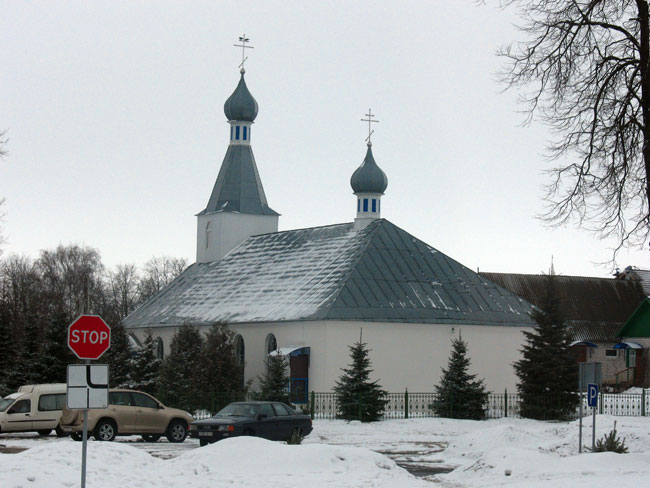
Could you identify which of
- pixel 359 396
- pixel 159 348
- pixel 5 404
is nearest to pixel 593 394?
pixel 359 396

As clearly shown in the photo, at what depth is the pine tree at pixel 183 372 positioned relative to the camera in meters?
39.7

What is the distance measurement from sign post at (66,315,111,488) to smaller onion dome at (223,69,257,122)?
43.5m

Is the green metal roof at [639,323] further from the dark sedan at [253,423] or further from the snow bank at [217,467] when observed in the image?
the snow bank at [217,467]

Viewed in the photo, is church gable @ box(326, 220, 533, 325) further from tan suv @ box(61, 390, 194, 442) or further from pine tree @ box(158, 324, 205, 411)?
tan suv @ box(61, 390, 194, 442)

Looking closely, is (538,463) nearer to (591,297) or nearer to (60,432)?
(60,432)

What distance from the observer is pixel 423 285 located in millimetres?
46219

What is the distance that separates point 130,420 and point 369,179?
24.7 meters

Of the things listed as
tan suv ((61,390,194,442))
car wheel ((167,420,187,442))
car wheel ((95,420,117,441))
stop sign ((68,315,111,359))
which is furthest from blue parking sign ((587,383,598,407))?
stop sign ((68,315,111,359))

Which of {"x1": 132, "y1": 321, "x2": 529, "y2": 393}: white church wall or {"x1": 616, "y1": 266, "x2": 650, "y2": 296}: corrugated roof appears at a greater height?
{"x1": 616, "y1": 266, "x2": 650, "y2": 296}: corrugated roof

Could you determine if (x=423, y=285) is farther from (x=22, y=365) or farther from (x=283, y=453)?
(x=283, y=453)

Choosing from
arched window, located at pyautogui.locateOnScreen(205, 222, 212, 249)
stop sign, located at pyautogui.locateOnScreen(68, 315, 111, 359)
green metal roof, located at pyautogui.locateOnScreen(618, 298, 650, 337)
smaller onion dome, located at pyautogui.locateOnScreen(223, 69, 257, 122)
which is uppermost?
smaller onion dome, located at pyautogui.locateOnScreen(223, 69, 257, 122)

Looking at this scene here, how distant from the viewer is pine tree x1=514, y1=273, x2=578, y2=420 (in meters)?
39.0

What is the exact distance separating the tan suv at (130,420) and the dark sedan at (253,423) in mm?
2352

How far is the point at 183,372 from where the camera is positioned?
43.9 m
